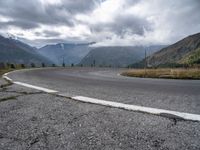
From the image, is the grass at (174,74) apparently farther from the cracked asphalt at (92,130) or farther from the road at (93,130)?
the cracked asphalt at (92,130)

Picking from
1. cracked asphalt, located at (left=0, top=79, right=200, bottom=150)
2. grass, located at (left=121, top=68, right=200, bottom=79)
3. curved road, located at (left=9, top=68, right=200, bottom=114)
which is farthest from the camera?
grass, located at (left=121, top=68, right=200, bottom=79)

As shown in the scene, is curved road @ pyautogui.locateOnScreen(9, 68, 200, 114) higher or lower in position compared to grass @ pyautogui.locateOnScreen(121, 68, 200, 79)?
higher

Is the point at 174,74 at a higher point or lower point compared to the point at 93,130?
lower

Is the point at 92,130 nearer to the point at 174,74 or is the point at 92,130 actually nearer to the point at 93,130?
the point at 93,130

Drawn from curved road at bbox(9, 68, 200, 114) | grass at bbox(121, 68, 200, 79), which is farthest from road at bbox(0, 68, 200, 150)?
grass at bbox(121, 68, 200, 79)

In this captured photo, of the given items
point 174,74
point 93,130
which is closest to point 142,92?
point 93,130

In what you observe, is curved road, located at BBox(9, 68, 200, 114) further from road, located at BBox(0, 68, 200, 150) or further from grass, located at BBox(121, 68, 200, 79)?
grass, located at BBox(121, 68, 200, 79)

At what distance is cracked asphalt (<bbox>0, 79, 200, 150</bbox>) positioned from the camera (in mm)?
2236

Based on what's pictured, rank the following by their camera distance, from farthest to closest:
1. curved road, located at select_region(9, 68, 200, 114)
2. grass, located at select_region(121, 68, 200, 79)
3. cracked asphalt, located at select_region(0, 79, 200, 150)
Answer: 1. grass, located at select_region(121, 68, 200, 79)
2. curved road, located at select_region(9, 68, 200, 114)
3. cracked asphalt, located at select_region(0, 79, 200, 150)

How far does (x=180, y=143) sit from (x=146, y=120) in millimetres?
863

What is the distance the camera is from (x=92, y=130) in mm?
2670

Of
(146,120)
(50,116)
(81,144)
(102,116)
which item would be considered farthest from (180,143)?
(50,116)

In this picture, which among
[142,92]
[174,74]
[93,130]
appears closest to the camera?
[93,130]

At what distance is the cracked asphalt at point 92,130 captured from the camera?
2236 millimetres
